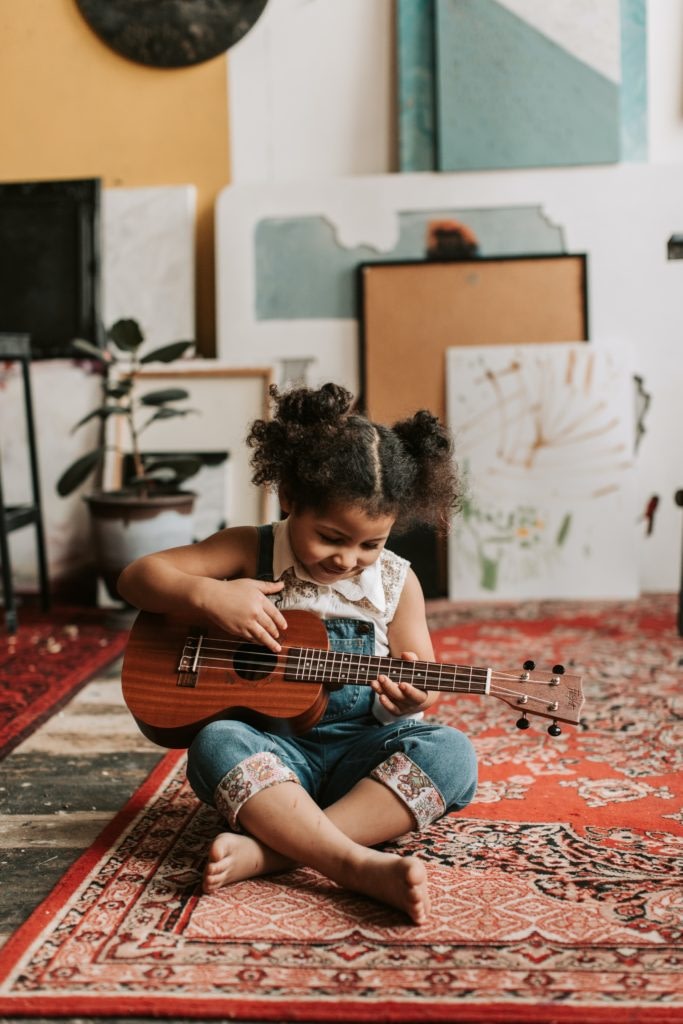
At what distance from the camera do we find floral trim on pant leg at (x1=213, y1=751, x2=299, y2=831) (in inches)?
54.7

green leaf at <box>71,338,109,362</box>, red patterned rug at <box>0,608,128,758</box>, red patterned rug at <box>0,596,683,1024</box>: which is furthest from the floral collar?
green leaf at <box>71,338,109,362</box>

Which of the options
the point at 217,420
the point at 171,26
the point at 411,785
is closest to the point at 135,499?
the point at 217,420

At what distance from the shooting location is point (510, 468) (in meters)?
3.73

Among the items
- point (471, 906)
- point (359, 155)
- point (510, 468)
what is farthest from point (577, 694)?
point (359, 155)

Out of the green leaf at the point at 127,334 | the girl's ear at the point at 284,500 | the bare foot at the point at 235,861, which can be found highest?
the green leaf at the point at 127,334

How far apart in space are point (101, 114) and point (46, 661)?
226 centimetres

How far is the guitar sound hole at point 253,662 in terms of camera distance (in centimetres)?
150

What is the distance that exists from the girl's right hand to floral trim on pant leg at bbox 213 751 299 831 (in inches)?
6.6

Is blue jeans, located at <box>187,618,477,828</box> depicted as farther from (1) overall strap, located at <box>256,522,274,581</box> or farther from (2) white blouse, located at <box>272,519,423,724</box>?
(1) overall strap, located at <box>256,522,274,581</box>

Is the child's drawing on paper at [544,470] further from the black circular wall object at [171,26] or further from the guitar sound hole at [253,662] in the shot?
the guitar sound hole at [253,662]

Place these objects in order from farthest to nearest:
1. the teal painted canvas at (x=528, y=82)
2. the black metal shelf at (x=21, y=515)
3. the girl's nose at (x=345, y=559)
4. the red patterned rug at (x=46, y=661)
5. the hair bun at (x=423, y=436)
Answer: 1. the teal painted canvas at (x=528, y=82)
2. the black metal shelf at (x=21, y=515)
3. the red patterned rug at (x=46, y=661)
4. the hair bun at (x=423, y=436)
5. the girl's nose at (x=345, y=559)

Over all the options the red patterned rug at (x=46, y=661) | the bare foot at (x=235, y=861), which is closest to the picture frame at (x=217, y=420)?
the red patterned rug at (x=46, y=661)

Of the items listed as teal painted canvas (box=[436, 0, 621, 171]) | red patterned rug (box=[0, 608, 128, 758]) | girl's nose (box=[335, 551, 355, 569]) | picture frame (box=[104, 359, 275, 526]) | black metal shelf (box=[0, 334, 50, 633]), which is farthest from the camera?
picture frame (box=[104, 359, 275, 526])

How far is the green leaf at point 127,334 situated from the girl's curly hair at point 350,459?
178 centimetres
